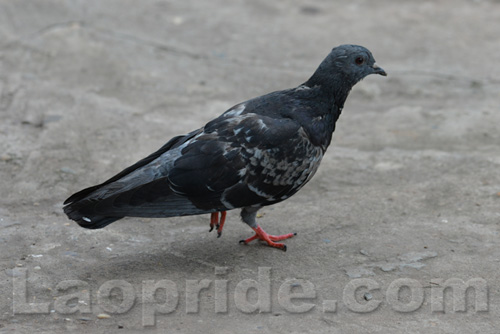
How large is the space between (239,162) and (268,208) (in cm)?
122

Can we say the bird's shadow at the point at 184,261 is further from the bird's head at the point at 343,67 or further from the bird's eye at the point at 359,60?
the bird's eye at the point at 359,60

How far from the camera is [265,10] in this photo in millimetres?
9727

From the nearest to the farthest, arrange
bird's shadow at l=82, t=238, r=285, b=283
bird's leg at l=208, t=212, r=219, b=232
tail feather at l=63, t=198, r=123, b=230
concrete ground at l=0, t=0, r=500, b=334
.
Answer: concrete ground at l=0, t=0, r=500, b=334 → tail feather at l=63, t=198, r=123, b=230 → bird's shadow at l=82, t=238, r=285, b=283 → bird's leg at l=208, t=212, r=219, b=232

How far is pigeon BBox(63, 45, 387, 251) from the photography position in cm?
448

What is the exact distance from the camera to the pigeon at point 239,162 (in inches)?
176

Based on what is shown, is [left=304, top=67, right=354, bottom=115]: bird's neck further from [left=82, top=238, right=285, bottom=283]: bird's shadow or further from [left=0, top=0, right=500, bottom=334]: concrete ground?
[left=82, top=238, right=285, bottom=283]: bird's shadow

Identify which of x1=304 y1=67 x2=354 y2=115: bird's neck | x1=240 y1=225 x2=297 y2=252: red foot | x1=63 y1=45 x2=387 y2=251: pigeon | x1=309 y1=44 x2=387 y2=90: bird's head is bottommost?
x1=240 y1=225 x2=297 y2=252: red foot

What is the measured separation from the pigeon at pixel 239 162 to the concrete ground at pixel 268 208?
46 centimetres

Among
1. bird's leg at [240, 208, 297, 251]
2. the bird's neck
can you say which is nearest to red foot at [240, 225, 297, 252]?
bird's leg at [240, 208, 297, 251]

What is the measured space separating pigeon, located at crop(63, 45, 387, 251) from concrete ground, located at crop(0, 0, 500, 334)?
0.46 meters

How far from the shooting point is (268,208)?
18.7 feet

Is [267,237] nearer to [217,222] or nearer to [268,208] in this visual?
[217,222]

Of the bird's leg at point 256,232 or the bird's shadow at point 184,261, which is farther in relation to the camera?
the bird's leg at point 256,232

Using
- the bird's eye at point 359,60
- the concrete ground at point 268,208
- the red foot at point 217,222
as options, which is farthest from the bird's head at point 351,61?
the red foot at point 217,222
